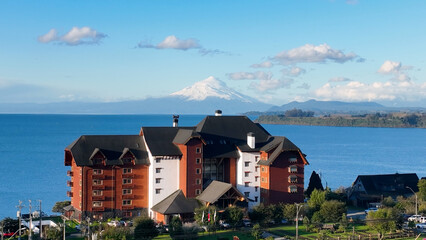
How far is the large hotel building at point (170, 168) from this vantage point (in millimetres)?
68438

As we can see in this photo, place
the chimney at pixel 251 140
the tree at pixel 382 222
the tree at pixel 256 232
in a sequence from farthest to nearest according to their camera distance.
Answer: the chimney at pixel 251 140 → the tree at pixel 382 222 → the tree at pixel 256 232

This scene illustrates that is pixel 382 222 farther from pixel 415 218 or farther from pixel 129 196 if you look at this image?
pixel 129 196

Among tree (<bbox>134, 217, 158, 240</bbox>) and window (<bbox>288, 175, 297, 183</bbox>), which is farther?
window (<bbox>288, 175, 297, 183</bbox>)

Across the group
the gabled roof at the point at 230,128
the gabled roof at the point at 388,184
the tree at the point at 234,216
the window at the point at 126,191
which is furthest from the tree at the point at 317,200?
the window at the point at 126,191

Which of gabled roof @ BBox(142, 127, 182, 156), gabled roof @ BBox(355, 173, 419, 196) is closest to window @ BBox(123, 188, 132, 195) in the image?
gabled roof @ BBox(142, 127, 182, 156)

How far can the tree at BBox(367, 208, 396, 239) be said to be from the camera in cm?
6041

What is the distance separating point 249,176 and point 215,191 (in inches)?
301

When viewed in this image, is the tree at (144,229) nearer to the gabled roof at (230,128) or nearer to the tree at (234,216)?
the tree at (234,216)

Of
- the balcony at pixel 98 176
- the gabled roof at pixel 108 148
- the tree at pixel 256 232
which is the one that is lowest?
the tree at pixel 256 232

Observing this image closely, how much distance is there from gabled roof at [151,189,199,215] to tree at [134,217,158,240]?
21.5 feet

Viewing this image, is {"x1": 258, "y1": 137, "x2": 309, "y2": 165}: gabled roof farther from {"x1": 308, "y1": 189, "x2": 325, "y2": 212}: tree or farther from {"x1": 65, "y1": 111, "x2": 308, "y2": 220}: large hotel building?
{"x1": 308, "y1": 189, "x2": 325, "y2": 212}: tree

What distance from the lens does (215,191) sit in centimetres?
6775

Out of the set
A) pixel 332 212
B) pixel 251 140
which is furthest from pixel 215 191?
pixel 332 212

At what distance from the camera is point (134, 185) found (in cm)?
7019
